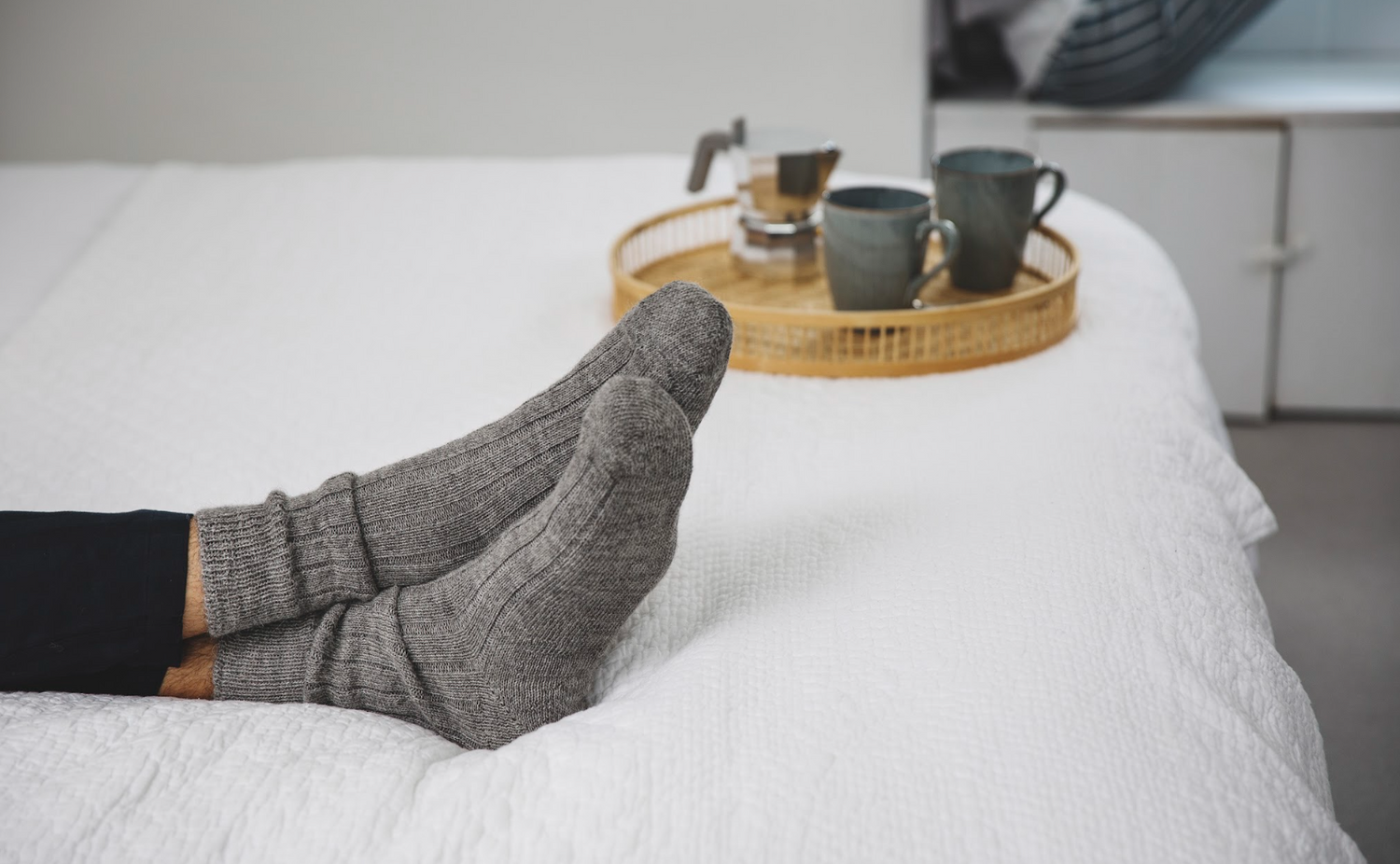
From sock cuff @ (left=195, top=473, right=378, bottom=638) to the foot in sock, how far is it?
2 cm

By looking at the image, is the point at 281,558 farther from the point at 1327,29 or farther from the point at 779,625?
the point at 1327,29

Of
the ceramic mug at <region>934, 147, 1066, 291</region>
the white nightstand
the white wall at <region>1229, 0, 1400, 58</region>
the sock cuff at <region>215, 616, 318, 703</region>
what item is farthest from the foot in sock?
the white wall at <region>1229, 0, 1400, 58</region>

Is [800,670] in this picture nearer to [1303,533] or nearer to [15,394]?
[15,394]

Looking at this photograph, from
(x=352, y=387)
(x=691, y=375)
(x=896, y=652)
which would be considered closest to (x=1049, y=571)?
(x=896, y=652)

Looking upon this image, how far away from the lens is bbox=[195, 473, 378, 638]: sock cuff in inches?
25.9

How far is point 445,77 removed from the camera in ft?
7.12

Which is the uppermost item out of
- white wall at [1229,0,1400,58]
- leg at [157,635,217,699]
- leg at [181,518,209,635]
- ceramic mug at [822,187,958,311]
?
white wall at [1229,0,1400,58]

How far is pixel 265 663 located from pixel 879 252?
588 mm

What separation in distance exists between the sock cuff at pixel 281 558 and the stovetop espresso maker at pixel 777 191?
1.96 ft

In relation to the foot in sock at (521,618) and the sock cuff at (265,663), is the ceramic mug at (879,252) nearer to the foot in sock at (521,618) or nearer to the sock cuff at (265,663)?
the foot in sock at (521,618)

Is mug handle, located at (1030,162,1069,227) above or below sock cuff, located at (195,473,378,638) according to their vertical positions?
above

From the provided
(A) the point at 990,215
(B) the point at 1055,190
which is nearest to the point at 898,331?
(A) the point at 990,215

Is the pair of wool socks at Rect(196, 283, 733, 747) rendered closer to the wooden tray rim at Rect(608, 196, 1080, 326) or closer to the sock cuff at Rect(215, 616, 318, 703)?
the sock cuff at Rect(215, 616, 318, 703)

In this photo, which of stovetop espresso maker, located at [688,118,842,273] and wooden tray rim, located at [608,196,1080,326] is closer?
wooden tray rim, located at [608,196,1080,326]
